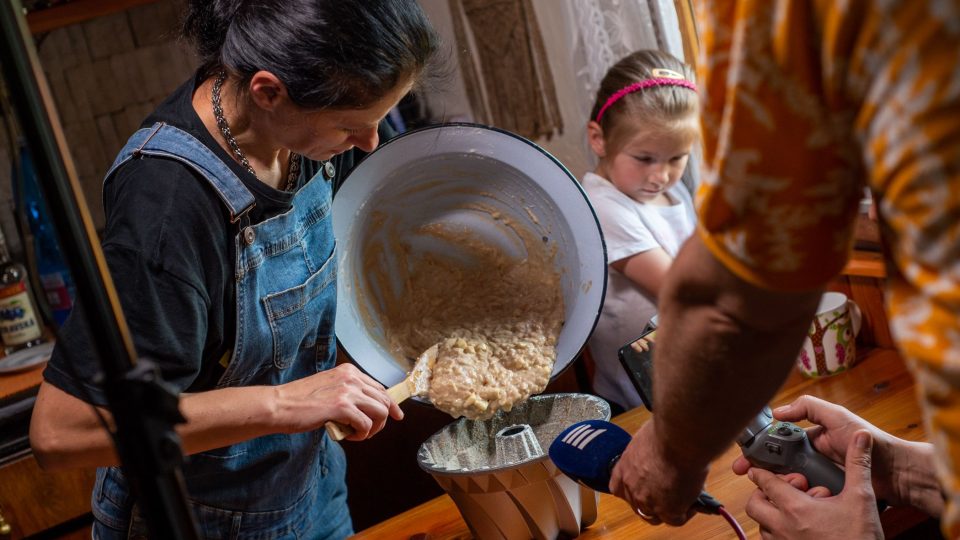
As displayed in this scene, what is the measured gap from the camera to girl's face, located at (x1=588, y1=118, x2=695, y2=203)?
1.92 metres

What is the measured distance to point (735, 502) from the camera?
48.9 inches

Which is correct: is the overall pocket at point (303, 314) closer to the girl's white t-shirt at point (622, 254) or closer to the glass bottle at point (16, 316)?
the girl's white t-shirt at point (622, 254)

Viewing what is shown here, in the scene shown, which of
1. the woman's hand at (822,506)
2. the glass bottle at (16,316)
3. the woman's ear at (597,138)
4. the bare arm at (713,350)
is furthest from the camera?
the glass bottle at (16,316)

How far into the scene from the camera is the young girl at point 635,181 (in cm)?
192

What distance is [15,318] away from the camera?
7.69 feet

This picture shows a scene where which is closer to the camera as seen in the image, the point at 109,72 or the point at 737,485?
the point at 737,485

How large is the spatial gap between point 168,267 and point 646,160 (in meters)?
1.16

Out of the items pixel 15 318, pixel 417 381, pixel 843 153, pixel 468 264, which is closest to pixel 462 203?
pixel 468 264

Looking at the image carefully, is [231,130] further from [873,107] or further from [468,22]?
[468,22]

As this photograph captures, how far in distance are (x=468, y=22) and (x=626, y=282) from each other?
1049mm

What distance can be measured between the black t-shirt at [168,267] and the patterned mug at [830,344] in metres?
1.01

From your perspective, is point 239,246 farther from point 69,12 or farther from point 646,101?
point 69,12

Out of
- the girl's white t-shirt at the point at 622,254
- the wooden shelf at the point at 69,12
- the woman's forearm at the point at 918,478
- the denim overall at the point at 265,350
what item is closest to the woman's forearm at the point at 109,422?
the denim overall at the point at 265,350

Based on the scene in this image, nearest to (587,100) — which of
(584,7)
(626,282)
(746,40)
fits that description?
(584,7)
